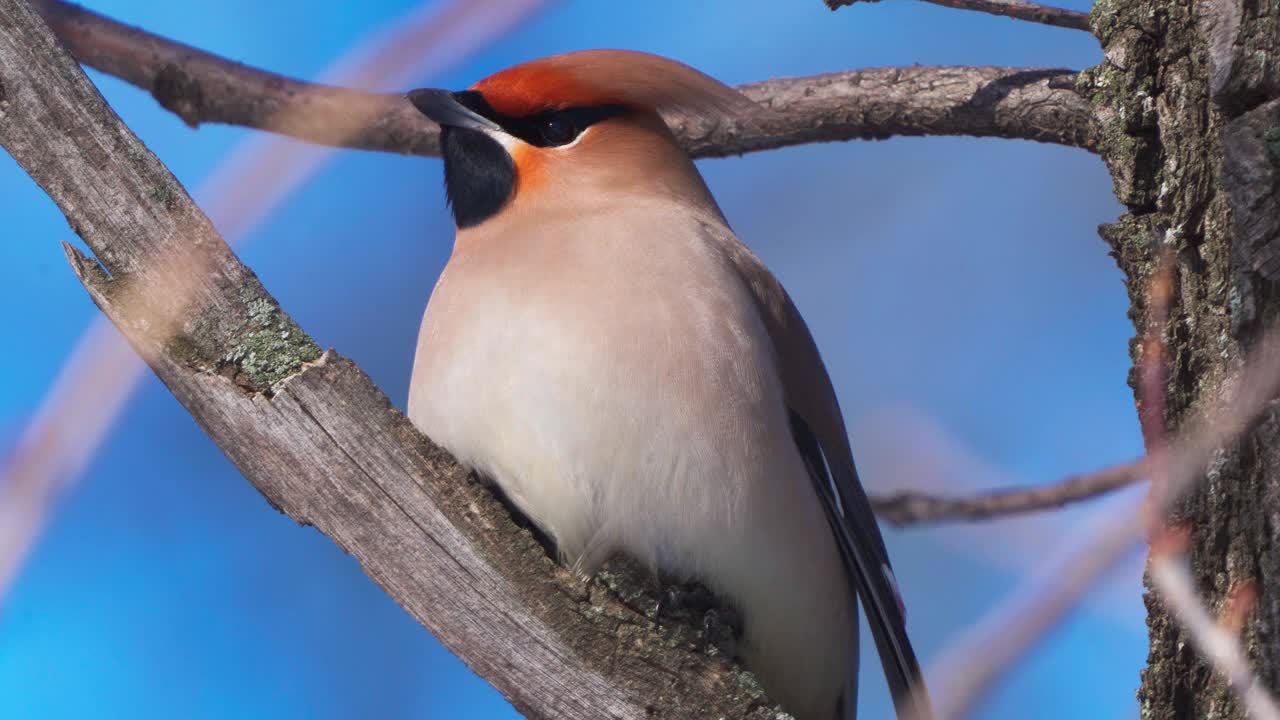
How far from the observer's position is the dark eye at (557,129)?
318 cm

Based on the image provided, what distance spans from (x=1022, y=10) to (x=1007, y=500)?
1.25 m

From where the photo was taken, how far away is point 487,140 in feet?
10.3

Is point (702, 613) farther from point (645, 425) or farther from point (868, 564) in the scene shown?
point (868, 564)

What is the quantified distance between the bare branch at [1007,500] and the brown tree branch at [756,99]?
172 centimetres

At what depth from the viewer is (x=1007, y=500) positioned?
1562 millimetres

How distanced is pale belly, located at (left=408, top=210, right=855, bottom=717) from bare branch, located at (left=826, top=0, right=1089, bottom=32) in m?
0.70

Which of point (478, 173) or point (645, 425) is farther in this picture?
point (478, 173)

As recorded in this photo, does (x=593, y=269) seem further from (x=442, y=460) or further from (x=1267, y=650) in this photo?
(x=1267, y=650)

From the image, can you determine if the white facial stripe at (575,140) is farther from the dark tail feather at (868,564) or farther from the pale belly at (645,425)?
the dark tail feather at (868,564)

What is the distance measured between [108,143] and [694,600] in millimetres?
1347

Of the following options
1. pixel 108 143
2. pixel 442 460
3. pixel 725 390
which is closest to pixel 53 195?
pixel 108 143

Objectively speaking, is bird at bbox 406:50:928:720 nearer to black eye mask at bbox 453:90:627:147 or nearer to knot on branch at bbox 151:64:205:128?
black eye mask at bbox 453:90:627:147

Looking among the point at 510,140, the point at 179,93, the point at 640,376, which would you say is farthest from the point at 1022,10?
the point at 179,93

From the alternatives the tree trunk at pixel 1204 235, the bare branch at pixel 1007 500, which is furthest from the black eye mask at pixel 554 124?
the bare branch at pixel 1007 500
